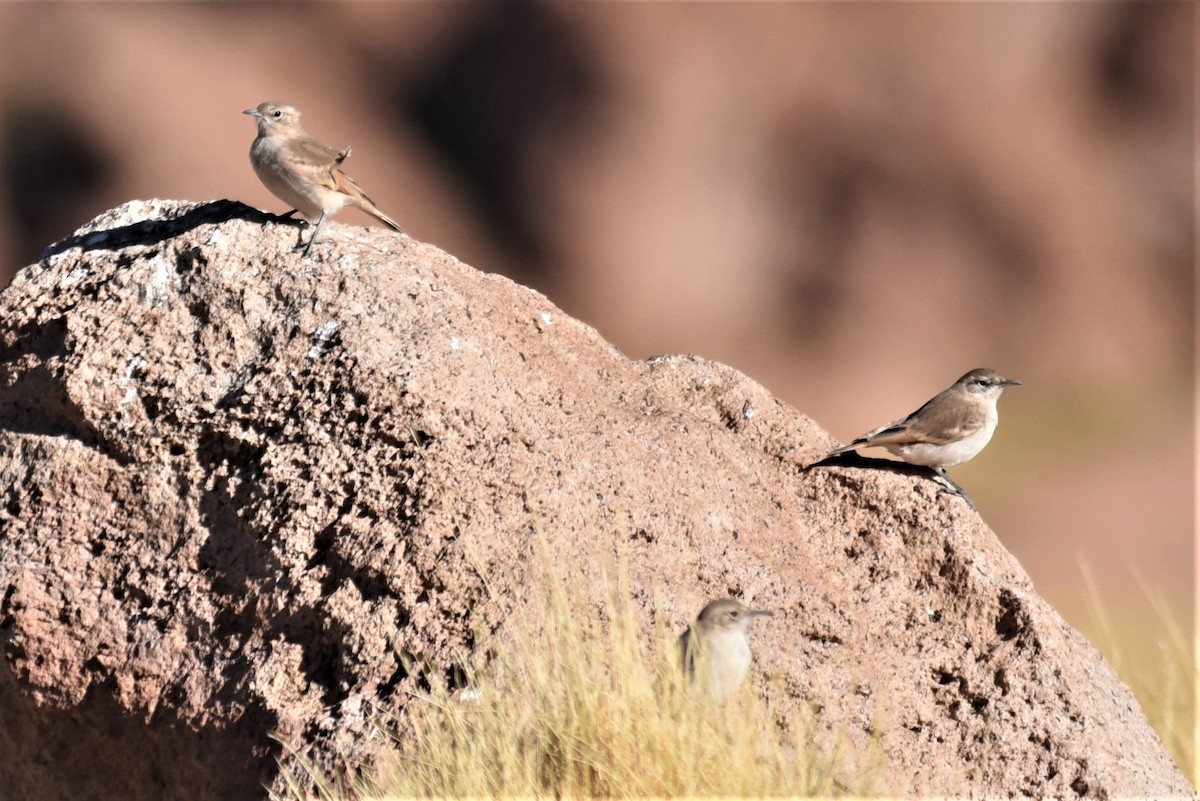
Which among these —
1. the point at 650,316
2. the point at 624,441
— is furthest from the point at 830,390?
the point at 624,441

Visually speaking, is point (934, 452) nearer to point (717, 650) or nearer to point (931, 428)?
point (931, 428)

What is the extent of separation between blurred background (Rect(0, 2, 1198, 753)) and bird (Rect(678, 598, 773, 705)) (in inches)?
799

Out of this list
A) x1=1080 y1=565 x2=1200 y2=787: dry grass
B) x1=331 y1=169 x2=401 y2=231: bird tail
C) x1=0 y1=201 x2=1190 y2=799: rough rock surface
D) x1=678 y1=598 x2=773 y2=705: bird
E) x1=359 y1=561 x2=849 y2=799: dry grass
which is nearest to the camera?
x1=359 y1=561 x2=849 y2=799: dry grass

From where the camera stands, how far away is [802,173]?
84.4 ft

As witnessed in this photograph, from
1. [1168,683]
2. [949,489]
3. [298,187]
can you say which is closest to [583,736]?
[949,489]

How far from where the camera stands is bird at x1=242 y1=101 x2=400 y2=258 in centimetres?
620

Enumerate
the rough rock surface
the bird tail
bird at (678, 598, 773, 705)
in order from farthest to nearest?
1. the bird tail
2. the rough rock surface
3. bird at (678, 598, 773, 705)

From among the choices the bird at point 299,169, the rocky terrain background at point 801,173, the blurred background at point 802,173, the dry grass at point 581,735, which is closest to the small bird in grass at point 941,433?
the dry grass at point 581,735

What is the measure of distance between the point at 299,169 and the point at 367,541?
2093 mm

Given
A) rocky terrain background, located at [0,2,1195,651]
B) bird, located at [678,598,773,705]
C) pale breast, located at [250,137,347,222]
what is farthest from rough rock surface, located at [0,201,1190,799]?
rocky terrain background, located at [0,2,1195,651]

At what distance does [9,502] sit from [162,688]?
3.21 feet

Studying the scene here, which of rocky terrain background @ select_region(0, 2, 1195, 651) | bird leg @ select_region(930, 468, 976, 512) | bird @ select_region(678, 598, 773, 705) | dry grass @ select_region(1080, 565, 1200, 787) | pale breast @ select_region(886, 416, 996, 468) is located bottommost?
bird @ select_region(678, 598, 773, 705)

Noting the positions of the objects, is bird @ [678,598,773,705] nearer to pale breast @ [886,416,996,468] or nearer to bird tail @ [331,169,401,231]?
pale breast @ [886,416,996,468]

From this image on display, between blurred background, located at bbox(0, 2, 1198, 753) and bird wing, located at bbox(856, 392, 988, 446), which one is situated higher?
blurred background, located at bbox(0, 2, 1198, 753)
